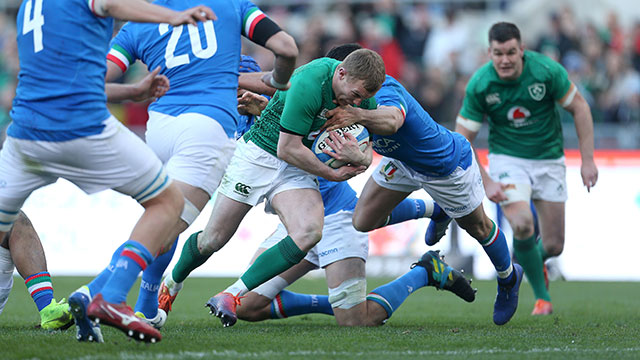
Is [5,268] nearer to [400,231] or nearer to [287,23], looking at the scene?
[400,231]

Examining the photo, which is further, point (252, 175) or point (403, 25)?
point (403, 25)

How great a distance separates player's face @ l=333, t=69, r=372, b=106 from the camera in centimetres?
518

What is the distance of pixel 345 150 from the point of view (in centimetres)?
557

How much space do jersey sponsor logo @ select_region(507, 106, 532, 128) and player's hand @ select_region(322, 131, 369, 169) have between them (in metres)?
2.70

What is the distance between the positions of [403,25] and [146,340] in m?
13.0

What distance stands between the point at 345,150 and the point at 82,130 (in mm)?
1817

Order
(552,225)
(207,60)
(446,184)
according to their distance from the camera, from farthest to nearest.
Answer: (552,225)
(446,184)
(207,60)

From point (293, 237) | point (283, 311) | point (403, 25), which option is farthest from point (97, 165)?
point (403, 25)

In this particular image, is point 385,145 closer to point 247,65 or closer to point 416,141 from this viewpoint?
point 416,141

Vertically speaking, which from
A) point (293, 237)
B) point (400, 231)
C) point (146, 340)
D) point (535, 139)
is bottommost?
point (400, 231)

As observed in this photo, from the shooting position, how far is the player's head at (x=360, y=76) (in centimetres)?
512

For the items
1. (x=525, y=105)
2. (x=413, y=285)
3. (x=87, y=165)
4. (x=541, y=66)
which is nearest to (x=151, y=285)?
(x=87, y=165)

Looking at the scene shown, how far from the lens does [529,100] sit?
25.5 ft

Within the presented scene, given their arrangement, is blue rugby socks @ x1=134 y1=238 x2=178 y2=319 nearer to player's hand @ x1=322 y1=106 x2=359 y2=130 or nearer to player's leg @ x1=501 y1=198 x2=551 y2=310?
player's hand @ x1=322 y1=106 x2=359 y2=130
